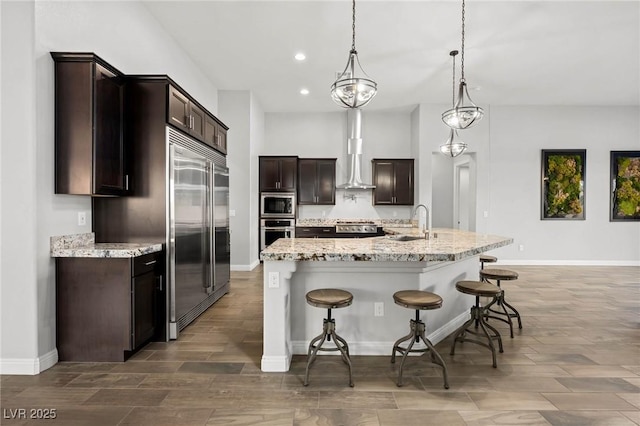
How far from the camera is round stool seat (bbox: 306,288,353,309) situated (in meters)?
2.31

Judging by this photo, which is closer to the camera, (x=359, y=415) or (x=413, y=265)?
(x=359, y=415)

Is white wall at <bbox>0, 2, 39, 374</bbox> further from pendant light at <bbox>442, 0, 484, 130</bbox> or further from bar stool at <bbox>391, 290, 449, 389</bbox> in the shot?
pendant light at <bbox>442, 0, 484, 130</bbox>

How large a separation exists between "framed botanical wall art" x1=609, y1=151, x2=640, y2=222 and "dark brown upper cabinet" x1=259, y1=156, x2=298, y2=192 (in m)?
6.84

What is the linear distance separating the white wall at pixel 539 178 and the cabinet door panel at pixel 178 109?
6231 mm

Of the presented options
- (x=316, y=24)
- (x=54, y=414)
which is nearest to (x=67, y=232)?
(x=54, y=414)

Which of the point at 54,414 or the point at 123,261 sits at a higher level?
the point at 123,261

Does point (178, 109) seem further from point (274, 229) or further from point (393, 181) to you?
point (393, 181)

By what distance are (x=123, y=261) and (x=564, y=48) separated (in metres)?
5.94

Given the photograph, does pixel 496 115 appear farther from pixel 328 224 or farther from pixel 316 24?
pixel 316 24

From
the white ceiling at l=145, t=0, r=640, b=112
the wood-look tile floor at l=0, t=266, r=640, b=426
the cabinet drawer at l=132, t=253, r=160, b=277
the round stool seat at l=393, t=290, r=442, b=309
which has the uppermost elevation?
the white ceiling at l=145, t=0, r=640, b=112

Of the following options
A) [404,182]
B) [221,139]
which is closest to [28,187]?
[221,139]

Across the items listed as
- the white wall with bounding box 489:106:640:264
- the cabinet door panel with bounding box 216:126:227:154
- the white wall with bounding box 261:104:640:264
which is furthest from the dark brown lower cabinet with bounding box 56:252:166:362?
the white wall with bounding box 489:106:640:264

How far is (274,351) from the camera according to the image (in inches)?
99.7

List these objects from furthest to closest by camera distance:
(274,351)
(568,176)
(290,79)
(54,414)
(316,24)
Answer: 1. (568,176)
2. (290,79)
3. (316,24)
4. (274,351)
5. (54,414)
